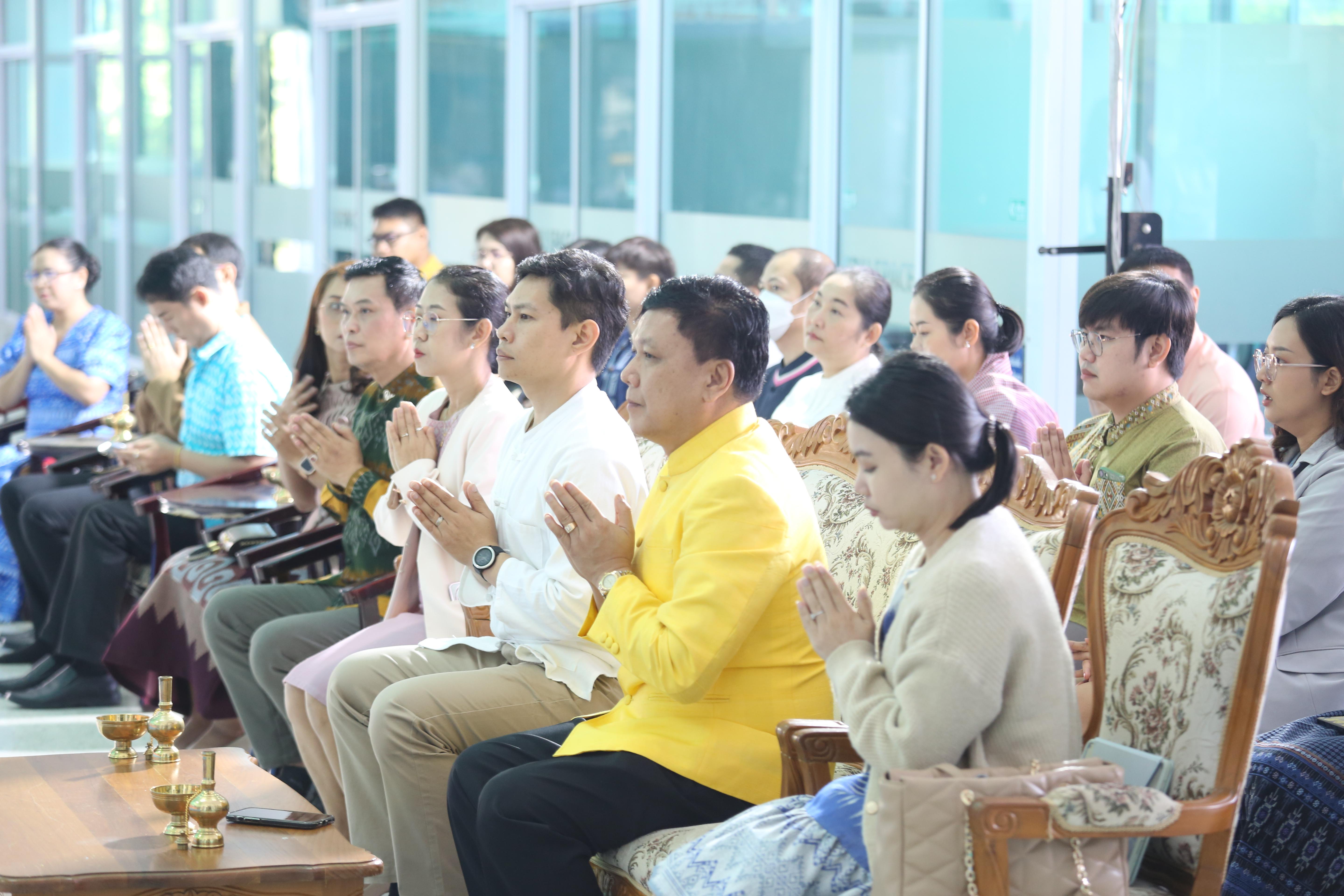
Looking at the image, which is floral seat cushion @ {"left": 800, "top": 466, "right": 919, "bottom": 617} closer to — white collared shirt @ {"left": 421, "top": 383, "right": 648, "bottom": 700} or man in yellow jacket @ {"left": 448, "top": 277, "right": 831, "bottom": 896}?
man in yellow jacket @ {"left": 448, "top": 277, "right": 831, "bottom": 896}

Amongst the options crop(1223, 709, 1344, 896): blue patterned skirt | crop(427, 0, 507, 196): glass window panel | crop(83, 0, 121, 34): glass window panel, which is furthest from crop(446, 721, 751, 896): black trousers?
crop(83, 0, 121, 34): glass window panel

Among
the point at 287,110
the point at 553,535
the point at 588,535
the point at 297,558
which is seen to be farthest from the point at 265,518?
the point at 287,110

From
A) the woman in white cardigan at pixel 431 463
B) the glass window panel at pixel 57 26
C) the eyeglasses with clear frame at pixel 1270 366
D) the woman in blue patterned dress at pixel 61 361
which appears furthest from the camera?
the glass window panel at pixel 57 26

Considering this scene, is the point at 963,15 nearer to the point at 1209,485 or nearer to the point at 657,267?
the point at 657,267

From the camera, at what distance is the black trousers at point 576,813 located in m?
2.02

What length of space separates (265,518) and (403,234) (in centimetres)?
204

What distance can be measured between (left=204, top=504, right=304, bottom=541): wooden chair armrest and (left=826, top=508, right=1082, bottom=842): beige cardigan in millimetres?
2398

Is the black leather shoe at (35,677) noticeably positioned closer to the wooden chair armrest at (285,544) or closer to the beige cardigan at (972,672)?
the wooden chair armrest at (285,544)

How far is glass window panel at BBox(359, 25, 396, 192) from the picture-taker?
7.11 m

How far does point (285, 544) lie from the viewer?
348cm

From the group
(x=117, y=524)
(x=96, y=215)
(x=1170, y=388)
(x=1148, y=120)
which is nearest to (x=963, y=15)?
(x=1148, y=120)

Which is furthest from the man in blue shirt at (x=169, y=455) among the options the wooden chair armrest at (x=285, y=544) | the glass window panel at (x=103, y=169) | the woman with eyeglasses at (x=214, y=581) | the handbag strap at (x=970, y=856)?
the glass window panel at (x=103, y=169)

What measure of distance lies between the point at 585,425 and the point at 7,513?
10.6 ft

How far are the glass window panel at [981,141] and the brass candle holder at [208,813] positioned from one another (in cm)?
256
